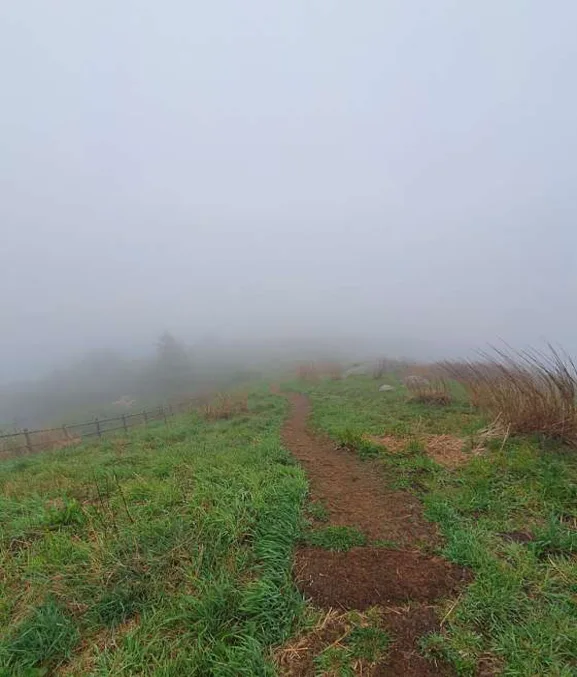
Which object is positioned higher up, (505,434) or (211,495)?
(211,495)

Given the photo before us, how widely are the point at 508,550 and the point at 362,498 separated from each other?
1957 millimetres

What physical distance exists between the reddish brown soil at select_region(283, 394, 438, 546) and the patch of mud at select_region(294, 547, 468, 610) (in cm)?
38

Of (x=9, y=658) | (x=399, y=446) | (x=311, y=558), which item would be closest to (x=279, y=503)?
(x=311, y=558)

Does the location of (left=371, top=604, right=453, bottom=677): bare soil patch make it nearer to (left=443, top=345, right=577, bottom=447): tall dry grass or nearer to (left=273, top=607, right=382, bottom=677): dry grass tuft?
(left=273, top=607, right=382, bottom=677): dry grass tuft

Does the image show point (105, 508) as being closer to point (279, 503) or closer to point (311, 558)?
point (279, 503)

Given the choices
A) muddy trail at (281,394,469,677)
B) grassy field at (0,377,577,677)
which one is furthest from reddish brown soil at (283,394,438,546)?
grassy field at (0,377,577,677)

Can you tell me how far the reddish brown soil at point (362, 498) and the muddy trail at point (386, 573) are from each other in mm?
13

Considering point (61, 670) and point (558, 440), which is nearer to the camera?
point (61, 670)

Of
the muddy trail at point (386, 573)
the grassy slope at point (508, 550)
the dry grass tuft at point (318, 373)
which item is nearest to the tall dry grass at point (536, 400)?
the grassy slope at point (508, 550)

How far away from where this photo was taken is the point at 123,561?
11.0 ft

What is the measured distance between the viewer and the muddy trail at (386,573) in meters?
2.51

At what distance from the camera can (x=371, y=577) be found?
10.6ft

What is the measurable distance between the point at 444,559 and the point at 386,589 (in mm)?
891

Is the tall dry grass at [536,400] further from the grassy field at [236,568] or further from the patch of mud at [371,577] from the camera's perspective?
the patch of mud at [371,577]
